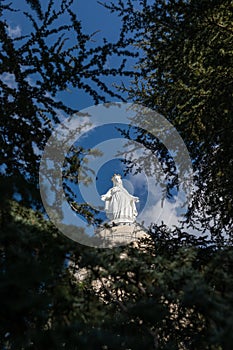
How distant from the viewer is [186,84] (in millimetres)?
7793

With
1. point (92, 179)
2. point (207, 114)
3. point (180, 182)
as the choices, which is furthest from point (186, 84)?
point (92, 179)

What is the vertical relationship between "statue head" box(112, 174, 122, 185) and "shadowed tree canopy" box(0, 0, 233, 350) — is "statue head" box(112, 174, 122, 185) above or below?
above

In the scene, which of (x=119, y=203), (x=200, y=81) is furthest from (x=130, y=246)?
(x=119, y=203)

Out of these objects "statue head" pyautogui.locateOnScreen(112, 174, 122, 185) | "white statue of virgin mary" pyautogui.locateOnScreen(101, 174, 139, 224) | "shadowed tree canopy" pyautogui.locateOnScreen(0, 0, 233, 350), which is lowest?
"shadowed tree canopy" pyautogui.locateOnScreen(0, 0, 233, 350)

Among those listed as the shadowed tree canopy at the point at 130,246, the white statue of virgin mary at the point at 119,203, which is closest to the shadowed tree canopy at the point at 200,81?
the shadowed tree canopy at the point at 130,246

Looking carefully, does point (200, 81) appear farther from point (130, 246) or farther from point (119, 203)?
point (119, 203)

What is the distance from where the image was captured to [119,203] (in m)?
17.7

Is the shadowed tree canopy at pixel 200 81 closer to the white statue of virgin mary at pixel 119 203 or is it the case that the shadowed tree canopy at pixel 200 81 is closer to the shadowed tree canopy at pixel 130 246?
the shadowed tree canopy at pixel 130 246

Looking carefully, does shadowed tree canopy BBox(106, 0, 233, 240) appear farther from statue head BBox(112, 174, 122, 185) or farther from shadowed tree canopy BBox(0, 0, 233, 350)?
statue head BBox(112, 174, 122, 185)

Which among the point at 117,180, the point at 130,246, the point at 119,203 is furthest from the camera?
the point at 117,180

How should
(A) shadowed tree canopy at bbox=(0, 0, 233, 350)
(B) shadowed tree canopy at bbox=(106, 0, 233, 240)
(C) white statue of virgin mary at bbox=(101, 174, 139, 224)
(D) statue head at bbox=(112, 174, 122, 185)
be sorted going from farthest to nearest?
(D) statue head at bbox=(112, 174, 122, 185)
(C) white statue of virgin mary at bbox=(101, 174, 139, 224)
(B) shadowed tree canopy at bbox=(106, 0, 233, 240)
(A) shadowed tree canopy at bbox=(0, 0, 233, 350)

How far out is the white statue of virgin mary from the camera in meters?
17.3

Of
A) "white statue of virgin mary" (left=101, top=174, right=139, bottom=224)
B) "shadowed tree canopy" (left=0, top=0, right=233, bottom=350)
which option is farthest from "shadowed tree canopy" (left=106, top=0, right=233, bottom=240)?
"white statue of virgin mary" (left=101, top=174, right=139, bottom=224)

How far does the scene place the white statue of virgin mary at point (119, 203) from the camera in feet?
56.9
